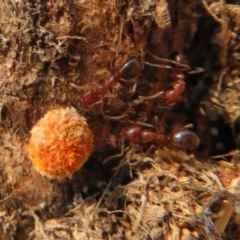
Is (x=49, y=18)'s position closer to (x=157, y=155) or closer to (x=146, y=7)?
(x=146, y=7)

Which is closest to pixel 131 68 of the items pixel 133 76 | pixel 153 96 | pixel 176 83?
pixel 133 76

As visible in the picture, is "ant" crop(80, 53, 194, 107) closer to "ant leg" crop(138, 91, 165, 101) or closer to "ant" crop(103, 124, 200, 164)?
"ant leg" crop(138, 91, 165, 101)

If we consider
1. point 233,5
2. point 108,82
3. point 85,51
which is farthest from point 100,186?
point 233,5

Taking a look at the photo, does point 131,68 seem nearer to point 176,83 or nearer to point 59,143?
point 176,83

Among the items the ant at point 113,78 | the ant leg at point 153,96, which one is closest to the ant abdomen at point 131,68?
the ant at point 113,78

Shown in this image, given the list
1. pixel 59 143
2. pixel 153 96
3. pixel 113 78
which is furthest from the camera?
pixel 153 96
